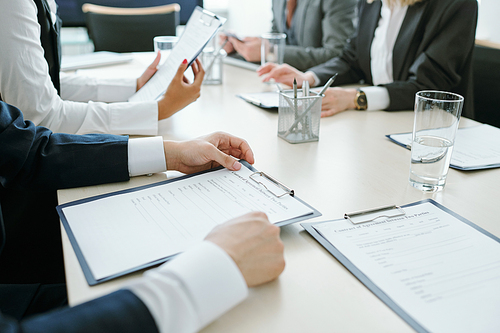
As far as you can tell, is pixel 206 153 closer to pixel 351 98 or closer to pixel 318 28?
pixel 351 98

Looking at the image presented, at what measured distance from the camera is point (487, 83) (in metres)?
1.59

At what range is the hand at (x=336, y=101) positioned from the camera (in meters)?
1.29

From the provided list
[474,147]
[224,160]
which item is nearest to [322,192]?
[224,160]

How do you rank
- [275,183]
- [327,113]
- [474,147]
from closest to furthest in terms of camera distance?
[275,183]
[474,147]
[327,113]

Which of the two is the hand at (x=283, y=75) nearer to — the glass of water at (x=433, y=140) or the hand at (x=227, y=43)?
the hand at (x=227, y=43)

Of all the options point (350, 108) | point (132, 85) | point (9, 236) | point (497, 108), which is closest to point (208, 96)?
point (132, 85)

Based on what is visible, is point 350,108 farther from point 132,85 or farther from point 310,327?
point 310,327

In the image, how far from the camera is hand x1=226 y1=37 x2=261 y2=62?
2008 millimetres

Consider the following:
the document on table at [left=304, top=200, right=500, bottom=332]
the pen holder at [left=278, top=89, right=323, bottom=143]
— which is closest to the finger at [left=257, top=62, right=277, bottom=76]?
the pen holder at [left=278, top=89, right=323, bottom=143]

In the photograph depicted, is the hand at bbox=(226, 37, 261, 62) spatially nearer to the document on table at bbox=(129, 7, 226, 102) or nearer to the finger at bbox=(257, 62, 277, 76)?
the finger at bbox=(257, 62, 277, 76)

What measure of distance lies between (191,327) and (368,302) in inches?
8.3

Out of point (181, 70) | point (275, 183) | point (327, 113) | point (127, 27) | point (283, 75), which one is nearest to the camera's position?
point (275, 183)

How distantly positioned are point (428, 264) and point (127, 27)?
8.81 feet

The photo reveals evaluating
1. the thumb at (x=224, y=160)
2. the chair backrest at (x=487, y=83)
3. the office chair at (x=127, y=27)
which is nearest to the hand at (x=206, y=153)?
the thumb at (x=224, y=160)
